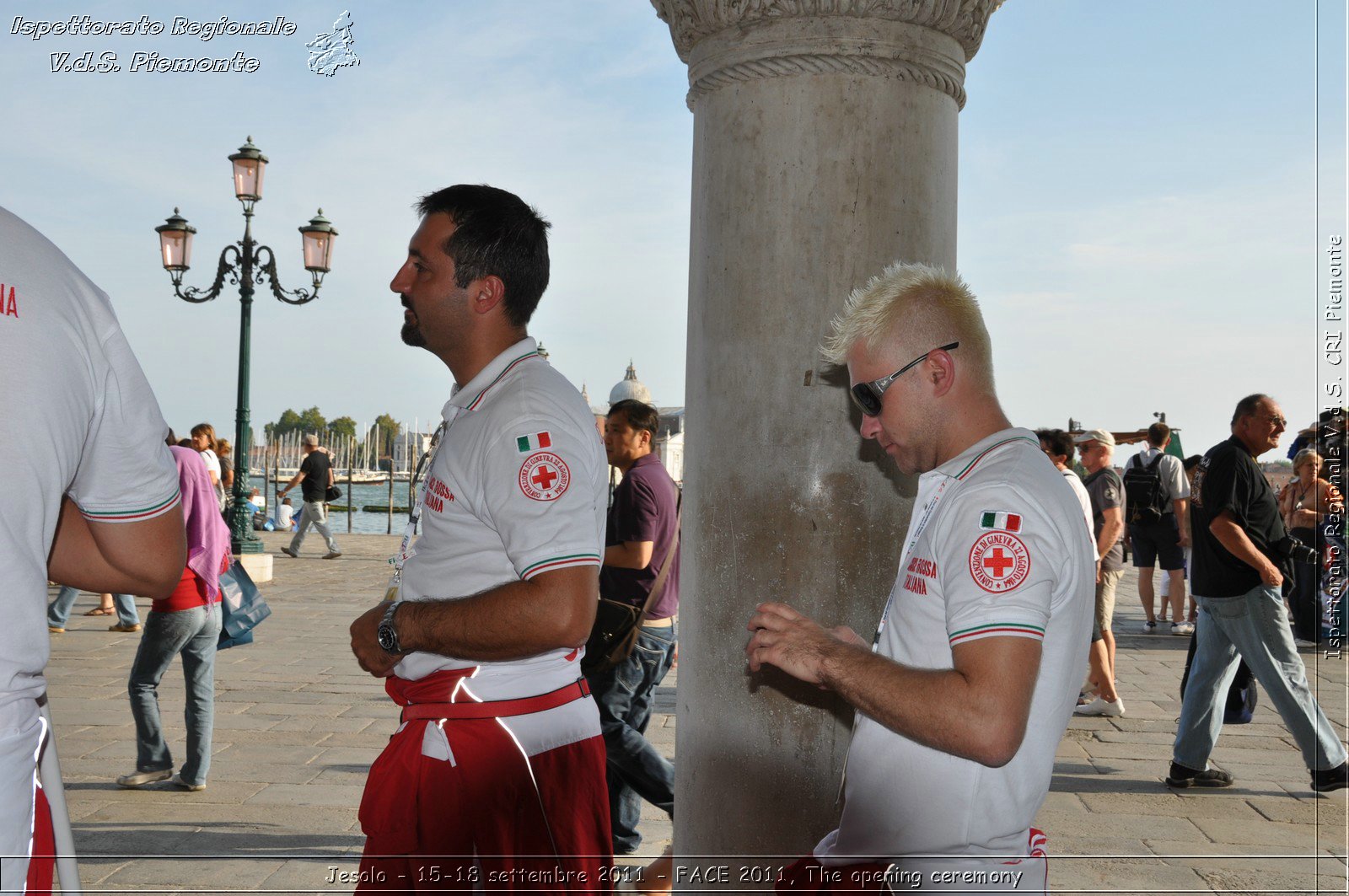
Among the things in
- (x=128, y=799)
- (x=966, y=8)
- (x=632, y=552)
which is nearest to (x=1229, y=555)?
(x=632, y=552)

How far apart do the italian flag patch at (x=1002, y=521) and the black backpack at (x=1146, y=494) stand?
1003cm

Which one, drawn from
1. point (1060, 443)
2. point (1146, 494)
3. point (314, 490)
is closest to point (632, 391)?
point (1060, 443)

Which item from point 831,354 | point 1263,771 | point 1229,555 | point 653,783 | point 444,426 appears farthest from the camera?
point 1263,771

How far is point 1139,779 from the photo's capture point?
6164 mm

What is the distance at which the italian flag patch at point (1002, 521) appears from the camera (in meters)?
1.77

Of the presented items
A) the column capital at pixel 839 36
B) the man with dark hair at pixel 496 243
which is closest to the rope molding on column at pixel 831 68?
the column capital at pixel 839 36

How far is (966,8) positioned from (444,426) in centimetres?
177

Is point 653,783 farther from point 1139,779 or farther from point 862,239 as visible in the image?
point 1139,779

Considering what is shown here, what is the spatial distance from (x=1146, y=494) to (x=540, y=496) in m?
10.2

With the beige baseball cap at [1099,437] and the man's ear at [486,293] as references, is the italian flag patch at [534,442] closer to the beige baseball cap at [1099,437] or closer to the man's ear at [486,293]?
the man's ear at [486,293]

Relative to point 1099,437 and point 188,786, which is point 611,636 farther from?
point 1099,437

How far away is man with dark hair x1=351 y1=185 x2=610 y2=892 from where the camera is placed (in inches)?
86.0

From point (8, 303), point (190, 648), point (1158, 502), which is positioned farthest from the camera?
point (1158, 502)

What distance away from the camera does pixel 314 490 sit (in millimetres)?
17984
